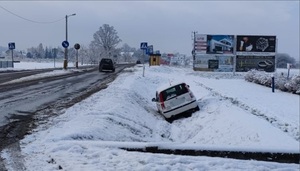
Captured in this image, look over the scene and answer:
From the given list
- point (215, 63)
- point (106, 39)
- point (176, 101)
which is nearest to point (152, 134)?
point (176, 101)

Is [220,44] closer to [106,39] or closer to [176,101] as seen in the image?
[176,101]

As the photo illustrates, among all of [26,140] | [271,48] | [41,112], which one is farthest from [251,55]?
[26,140]

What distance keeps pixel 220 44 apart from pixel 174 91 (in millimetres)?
40950

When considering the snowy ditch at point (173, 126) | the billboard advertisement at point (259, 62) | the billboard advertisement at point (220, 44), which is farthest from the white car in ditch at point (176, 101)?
the billboard advertisement at point (259, 62)

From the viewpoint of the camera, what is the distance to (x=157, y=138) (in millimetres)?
12914

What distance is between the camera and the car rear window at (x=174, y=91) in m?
17.3

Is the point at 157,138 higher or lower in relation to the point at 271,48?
lower

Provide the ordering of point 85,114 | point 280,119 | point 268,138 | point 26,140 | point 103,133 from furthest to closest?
1. point 280,119
2. point 85,114
3. point 268,138
4. point 103,133
5. point 26,140

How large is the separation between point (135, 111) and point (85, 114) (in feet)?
11.9

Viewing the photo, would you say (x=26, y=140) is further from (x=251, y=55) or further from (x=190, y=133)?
(x=251, y=55)

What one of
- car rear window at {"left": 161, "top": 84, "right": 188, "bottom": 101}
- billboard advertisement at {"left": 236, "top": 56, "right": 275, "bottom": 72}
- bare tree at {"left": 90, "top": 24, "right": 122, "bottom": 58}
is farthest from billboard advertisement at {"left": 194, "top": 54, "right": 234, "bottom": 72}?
bare tree at {"left": 90, "top": 24, "right": 122, "bottom": 58}

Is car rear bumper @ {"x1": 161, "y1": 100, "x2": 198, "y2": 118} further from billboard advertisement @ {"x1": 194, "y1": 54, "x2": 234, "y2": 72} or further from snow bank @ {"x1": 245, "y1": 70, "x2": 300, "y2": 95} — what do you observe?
billboard advertisement @ {"x1": 194, "y1": 54, "x2": 234, "y2": 72}

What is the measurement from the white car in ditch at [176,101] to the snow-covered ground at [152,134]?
375 mm

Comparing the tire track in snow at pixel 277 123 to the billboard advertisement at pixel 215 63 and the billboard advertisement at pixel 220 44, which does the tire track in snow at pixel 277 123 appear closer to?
the billboard advertisement at pixel 215 63
